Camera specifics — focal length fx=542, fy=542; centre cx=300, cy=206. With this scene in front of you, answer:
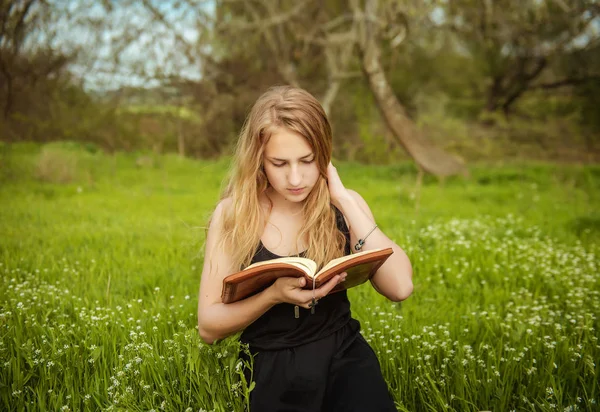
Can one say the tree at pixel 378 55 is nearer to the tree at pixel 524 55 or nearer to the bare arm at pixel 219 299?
the tree at pixel 524 55

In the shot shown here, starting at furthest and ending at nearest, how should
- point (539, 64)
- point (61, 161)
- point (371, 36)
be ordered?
point (539, 64) < point (371, 36) < point (61, 161)

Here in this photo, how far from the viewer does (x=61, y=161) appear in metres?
9.34

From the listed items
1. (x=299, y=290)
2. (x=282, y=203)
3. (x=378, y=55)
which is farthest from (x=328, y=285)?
(x=378, y=55)

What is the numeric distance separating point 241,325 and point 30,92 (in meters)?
12.5

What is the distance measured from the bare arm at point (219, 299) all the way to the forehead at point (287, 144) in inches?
15.4

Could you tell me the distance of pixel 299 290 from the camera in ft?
6.35

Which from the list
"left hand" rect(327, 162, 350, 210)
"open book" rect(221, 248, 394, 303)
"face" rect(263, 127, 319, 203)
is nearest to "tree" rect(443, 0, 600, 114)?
"left hand" rect(327, 162, 350, 210)

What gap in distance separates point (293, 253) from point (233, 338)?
716mm

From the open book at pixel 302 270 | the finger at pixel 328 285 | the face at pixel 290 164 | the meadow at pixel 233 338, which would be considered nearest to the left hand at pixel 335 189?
the face at pixel 290 164

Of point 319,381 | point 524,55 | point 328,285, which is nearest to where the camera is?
point 328,285

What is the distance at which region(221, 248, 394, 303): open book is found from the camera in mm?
1807

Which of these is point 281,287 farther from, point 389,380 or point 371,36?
point 371,36

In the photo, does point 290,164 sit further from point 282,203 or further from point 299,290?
point 299,290

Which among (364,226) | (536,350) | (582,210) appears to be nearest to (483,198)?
(582,210)
